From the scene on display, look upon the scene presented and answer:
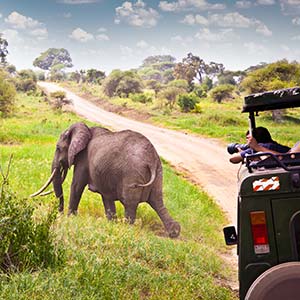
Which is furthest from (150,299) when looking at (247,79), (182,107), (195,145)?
(247,79)

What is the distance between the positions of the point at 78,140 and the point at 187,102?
3653mm

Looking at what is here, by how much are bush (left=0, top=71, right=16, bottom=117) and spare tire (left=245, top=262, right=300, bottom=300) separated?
7.02 metres

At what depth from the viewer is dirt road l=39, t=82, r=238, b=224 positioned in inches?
379

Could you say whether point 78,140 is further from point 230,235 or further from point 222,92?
point 222,92

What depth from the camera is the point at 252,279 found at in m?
3.45

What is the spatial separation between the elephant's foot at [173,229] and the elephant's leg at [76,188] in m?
1.22

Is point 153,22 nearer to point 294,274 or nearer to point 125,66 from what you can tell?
point 125,66

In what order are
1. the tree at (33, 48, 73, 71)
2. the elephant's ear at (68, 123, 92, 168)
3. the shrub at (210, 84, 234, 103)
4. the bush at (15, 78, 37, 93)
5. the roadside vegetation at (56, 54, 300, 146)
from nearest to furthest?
1. the elephant's ear at (68, 123, 92, 168)
2. the bush at (15, 78, 37, 93)
3. the tree at (33, 48, 73, 71)
4. the roadside vegetation at (56, 54, 300, 146)
5. the shrub at (210, 84, 234, 103)

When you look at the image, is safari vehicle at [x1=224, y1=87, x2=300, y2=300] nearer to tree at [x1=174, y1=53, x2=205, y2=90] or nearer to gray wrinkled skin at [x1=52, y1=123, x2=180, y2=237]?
gray wrinkled skin at [x1=52, y1=123, x2=180, y2=237]

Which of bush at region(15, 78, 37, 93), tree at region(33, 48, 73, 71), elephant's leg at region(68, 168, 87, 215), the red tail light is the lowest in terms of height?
elephant's leg at region(68, 168, 87, 215)

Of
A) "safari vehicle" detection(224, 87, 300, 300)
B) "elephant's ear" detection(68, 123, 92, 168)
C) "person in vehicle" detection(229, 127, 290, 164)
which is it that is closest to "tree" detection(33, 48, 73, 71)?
"elephant's ear" detection(68, 123, 92, 168)

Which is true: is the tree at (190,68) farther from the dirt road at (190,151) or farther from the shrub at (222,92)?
the dirt road at (190,151)

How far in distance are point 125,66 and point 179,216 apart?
358 cm

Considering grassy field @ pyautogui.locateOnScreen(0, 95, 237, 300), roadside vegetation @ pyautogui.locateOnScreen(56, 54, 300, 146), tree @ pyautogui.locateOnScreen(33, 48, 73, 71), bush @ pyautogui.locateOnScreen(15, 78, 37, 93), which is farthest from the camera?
roadside vegetation @ pyautogui.locateOnScreen(56, 54, 300, 146)
